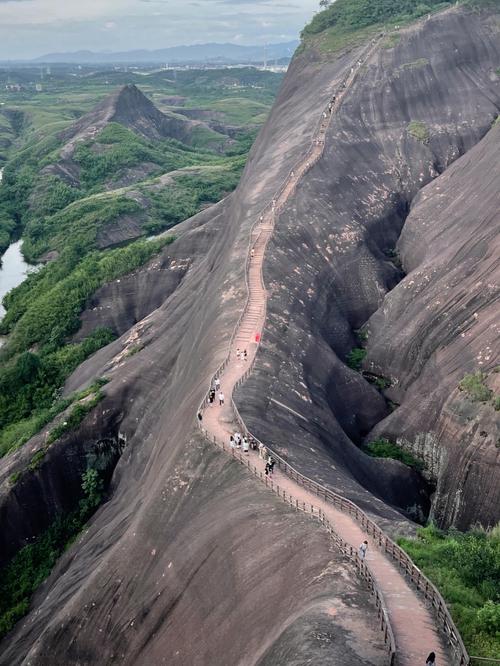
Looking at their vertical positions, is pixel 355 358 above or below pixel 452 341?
below

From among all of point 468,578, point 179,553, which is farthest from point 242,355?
point 468,578

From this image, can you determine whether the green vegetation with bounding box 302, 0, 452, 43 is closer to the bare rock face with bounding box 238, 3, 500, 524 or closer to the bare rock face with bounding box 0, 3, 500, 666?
the bare rock face with bounding box 238, 3, 500, 524

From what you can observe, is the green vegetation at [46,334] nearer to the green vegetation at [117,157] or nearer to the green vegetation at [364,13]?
the green vegetation at [364,13]

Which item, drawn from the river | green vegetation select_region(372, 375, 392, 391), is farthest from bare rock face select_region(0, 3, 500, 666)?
the river

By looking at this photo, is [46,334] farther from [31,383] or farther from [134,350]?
[134,350]

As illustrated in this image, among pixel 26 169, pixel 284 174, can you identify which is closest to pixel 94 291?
pixel 284 174

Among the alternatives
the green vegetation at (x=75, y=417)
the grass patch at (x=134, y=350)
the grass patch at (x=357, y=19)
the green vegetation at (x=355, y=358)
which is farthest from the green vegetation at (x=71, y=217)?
the grass patch at (x=357, y=19)
